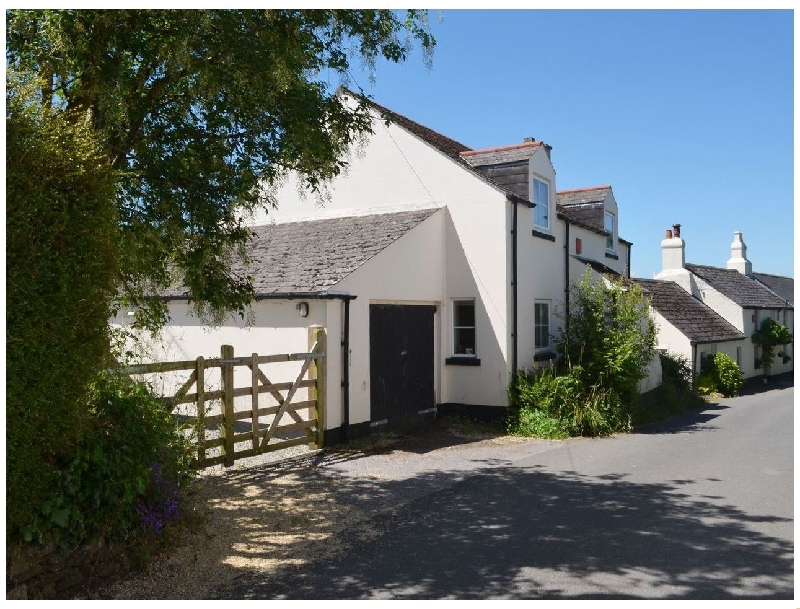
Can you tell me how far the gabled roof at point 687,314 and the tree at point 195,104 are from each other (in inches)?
659

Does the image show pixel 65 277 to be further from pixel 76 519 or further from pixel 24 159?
pixel 76 519

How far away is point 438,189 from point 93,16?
9.02 m

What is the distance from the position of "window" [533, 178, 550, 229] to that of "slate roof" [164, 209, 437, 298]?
2804 mm

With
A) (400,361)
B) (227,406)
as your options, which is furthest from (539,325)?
(227,406)

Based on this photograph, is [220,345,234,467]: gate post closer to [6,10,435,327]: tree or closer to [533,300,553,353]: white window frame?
[6,10,435,327]: tree

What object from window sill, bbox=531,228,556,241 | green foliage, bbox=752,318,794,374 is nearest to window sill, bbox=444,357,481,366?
window sill, bbox=531,228,556,241

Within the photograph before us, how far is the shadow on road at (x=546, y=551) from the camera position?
559cm

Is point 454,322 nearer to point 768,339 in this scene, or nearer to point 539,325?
point 539,325

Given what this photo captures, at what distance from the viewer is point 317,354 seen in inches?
454

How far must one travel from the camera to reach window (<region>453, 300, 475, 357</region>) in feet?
48.8

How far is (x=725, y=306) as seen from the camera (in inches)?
1120

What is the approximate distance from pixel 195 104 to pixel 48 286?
12.3ft

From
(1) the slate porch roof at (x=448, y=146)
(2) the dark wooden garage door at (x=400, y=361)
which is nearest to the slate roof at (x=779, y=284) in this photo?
(1) the slate porch roof at (x=448, y=146)
